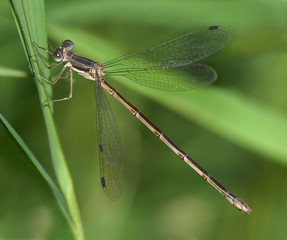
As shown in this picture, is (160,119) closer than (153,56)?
No

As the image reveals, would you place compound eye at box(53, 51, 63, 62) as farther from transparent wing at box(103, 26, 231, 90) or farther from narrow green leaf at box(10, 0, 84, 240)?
narrow green leaf at box(10, 0, 84, 240)

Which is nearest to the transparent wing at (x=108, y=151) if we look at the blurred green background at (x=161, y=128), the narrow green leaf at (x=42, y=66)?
the blurred green background at (x=161, y=128)

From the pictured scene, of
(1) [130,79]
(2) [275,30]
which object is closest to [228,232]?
(1) [130,79]

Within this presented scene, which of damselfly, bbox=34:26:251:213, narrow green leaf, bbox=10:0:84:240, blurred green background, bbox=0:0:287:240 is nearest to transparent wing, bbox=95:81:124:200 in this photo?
damselfly, bbox=34:26:251:213

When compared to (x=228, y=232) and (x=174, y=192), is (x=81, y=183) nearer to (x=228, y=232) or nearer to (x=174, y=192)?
(x=174, y=192)

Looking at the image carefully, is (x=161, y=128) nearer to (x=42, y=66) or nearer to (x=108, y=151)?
(x=108, y=151)

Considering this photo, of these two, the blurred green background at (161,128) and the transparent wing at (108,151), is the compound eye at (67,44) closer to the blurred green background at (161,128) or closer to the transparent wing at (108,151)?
the blurred green background at (161,128)

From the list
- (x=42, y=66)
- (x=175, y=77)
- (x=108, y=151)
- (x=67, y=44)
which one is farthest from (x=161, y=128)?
(x=42, y=66)
